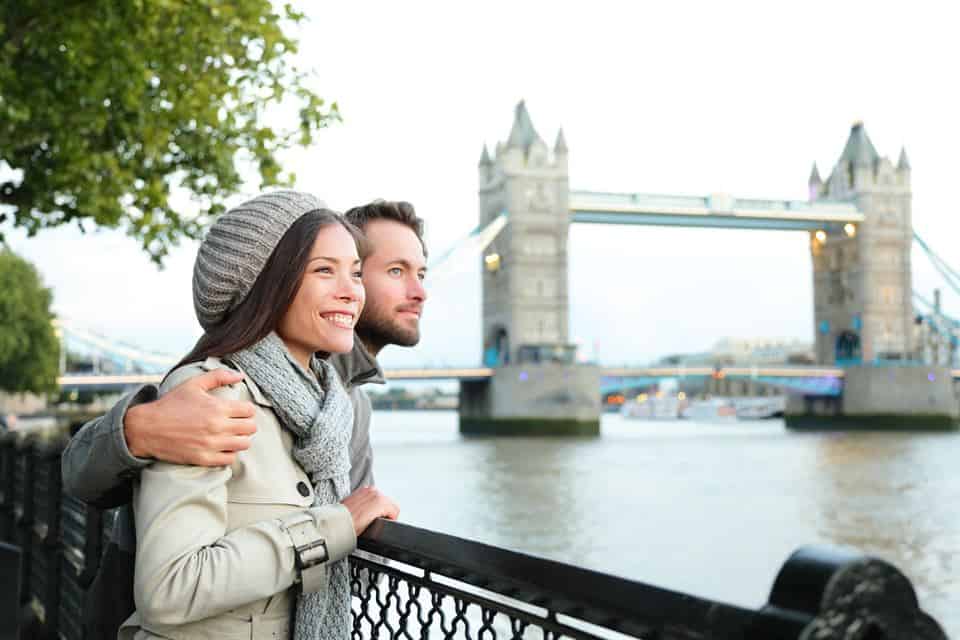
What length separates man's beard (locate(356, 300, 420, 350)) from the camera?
1.92m

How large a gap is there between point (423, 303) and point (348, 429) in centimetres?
62

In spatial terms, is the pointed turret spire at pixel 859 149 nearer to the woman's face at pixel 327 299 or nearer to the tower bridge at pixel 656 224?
the tower bridge at pixel 656 224

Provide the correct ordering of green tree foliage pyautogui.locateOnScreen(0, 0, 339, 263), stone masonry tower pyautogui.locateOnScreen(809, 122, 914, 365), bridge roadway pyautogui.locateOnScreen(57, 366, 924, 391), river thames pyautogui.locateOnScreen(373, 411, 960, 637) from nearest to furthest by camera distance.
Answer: green tree foliage pyautogui.locateOnScreen(0, 0, 339, 263)
river thames pyautogui.locateOnScreen(373, 411, 960, 637)
bridge roadway pyautogui.locateOnScreen(57, 366, 924, 391)
stone masonry tower pyautogui.locateOnScreen(809, 122, 914, 365)

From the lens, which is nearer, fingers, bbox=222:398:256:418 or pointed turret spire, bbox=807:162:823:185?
fingers, bbox=222:398:256:418

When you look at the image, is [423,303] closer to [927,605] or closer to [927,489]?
[927,605]

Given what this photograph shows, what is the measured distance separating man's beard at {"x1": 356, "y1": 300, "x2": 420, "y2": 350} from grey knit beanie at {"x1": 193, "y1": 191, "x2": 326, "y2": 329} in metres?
0.55

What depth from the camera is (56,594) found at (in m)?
3.40

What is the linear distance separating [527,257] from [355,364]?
37.4 meters

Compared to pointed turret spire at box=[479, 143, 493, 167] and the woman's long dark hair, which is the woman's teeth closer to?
the woman's long dark hair

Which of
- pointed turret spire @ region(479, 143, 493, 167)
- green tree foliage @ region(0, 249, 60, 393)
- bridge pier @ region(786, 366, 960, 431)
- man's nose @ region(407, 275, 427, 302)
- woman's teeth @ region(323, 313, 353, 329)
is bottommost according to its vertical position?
bridge pier @ region(786, 366, 960, 431)

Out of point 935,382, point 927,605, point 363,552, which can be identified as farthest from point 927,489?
point 935,382

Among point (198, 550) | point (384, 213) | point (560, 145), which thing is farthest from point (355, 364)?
point (560, 145)

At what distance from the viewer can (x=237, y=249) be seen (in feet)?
4.39

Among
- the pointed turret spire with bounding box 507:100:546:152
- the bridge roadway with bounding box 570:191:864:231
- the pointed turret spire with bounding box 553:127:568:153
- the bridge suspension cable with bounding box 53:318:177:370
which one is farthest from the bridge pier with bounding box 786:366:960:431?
the bridge suspension cable with bounding box 53:318:177:370
